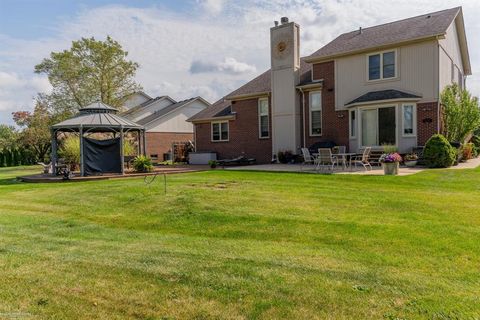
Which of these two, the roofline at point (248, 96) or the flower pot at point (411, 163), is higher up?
the roofline at point (248, 96)

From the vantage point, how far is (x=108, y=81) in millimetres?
32250

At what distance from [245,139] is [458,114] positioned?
11.6 meters

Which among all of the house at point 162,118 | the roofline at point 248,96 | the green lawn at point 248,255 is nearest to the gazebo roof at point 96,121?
the roofline at point 248,96

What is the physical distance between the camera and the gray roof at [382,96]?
1693 cm

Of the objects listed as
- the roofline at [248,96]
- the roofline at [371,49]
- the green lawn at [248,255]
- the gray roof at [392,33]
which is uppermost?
the gray roof at [392,33]

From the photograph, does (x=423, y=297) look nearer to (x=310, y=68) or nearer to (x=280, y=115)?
(x=280, y=115)

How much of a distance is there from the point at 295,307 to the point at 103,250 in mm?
3364

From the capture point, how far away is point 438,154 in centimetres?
1451

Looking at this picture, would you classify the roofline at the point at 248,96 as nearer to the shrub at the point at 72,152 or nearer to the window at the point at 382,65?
the window at the point at 382,65

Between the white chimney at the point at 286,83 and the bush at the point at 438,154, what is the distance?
298 inches

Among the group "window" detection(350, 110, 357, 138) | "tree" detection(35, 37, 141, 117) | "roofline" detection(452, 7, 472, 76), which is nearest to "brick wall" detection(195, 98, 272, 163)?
"window" detection(350, 110, 357, 138)

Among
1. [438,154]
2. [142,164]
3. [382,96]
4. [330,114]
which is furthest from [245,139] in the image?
[438,154]

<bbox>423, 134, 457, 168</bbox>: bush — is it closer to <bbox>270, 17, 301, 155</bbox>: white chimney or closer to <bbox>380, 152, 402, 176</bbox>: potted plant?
<bbox>380, 152, 402, 176</bbox>: potted plant

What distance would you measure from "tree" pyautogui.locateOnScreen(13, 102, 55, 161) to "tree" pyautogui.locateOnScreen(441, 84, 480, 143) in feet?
97.6
